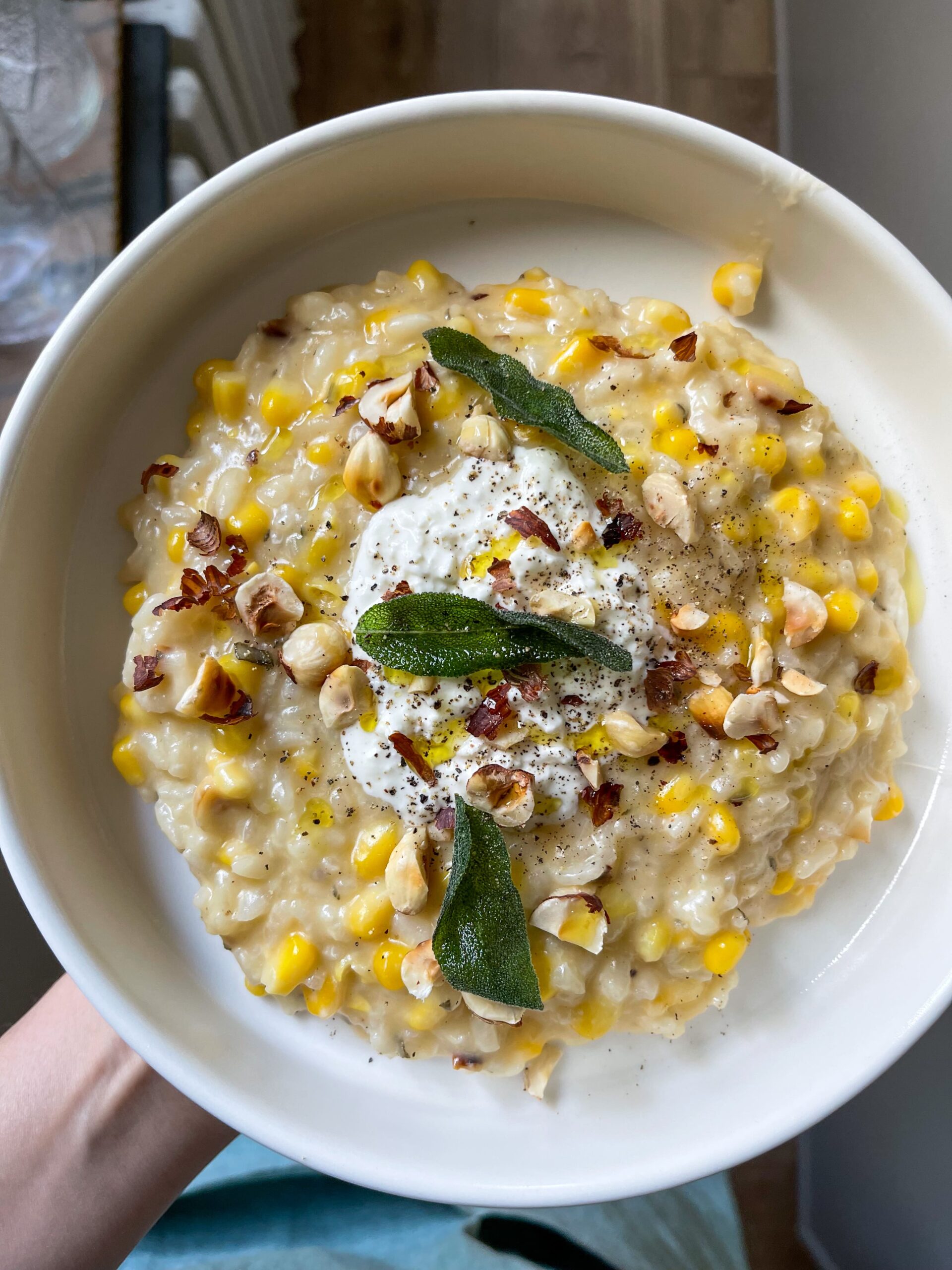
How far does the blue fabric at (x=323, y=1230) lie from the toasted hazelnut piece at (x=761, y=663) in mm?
1663

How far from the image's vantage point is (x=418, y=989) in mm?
1441

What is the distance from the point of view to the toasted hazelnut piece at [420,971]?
56.6 inches

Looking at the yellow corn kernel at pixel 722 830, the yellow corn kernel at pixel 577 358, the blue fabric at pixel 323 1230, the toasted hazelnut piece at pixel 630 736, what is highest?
the yellow corn kernel at pixel 577 358

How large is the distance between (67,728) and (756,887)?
124 centimetres

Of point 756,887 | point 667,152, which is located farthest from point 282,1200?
point 667,152

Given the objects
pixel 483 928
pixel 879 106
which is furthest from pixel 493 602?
pixel 879 106

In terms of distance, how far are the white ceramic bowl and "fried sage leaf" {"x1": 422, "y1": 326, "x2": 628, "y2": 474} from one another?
0.37 m

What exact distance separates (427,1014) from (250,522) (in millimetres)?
842

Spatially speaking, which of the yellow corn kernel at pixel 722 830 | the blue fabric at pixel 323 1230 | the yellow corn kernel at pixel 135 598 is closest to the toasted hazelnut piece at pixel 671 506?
the yellow corn kernel at pixel 722 830

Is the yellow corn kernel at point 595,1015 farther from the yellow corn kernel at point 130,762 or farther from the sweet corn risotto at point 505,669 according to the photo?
the yellow corn kernel at point 130,762

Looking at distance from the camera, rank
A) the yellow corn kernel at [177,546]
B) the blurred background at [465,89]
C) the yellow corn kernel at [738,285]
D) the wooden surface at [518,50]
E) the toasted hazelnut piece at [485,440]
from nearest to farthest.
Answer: the toasted hazelnut piece at [485,440] → the yellow corn kernel at [177,546] → the yellow corn kernel at [738,285] → the blurred background at [465,89] → the wooden surface at [518,50]

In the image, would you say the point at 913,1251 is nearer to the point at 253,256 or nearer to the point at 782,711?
the point at 782,711

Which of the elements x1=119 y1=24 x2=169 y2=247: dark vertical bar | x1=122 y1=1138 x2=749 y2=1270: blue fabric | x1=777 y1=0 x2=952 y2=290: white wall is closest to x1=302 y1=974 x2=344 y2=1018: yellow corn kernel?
x1=122 y1=1138 x2=749 y2=1270: blue fabric

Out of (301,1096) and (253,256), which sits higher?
(253,256)
